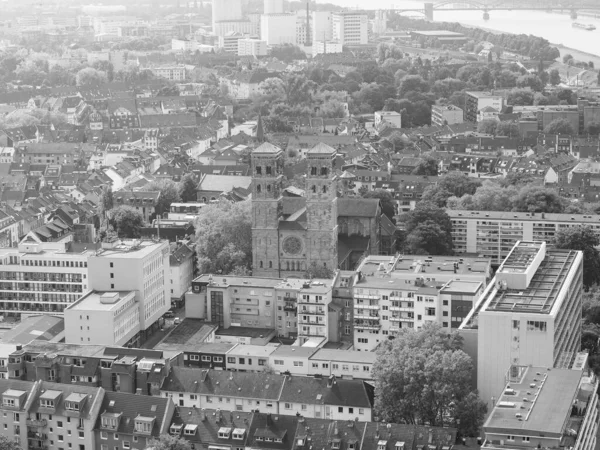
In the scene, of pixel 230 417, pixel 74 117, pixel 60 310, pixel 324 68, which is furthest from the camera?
pixel 324 68

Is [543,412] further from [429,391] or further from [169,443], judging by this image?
[169,443]

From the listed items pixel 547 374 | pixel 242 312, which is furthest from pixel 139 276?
pixel 547 374

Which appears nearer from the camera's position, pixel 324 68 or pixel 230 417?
pixel 230 417

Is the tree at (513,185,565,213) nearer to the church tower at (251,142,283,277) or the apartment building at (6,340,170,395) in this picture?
the church tower at (251,142,283,277)

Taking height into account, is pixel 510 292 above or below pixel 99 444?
above

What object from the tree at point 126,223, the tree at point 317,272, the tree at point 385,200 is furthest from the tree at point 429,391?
the tree at point 126,223

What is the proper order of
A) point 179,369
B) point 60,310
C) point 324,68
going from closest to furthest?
point 179,369, point 60,310, point 324,68

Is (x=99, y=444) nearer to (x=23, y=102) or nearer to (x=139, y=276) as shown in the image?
(x=139, y=276)

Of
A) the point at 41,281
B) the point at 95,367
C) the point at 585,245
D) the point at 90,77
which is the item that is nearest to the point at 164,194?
the point at 41,281
